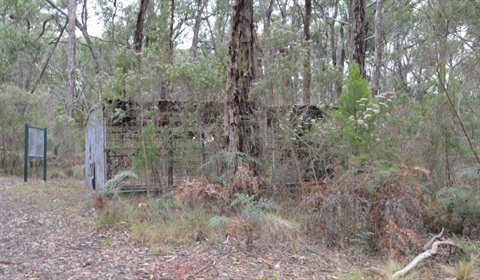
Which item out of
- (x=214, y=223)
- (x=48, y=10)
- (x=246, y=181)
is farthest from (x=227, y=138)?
(x=48, y=10)

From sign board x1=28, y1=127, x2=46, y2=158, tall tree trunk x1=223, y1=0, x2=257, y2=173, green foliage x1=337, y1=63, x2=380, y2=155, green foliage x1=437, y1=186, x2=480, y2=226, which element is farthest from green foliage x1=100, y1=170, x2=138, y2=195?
sign board x1=28, y1=127, x2=46, y2=158

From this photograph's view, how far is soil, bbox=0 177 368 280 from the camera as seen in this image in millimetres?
4586

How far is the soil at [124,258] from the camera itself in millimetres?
4586

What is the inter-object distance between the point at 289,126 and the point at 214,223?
2505mm

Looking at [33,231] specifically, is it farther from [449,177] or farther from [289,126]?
[449,177]

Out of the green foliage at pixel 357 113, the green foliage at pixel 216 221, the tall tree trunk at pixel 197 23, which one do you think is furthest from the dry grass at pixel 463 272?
the tall tree trunk at pixel 197 23

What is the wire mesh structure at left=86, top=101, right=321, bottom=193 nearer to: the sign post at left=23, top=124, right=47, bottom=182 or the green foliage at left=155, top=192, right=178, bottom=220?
the green foliage at left=155, top=192, right=178, bottom=220

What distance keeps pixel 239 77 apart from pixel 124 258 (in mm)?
4105

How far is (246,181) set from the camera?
6820mm

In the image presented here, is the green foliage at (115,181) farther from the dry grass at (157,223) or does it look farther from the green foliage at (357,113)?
the green foliage at (357,113)

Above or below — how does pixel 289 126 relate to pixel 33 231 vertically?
above

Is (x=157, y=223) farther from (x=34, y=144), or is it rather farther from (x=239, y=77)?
(x=34, y=144)

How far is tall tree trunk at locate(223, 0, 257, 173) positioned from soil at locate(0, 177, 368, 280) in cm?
232

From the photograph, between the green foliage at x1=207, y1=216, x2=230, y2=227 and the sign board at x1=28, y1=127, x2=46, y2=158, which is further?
the sign board at x1=28, y1=127, x2=46, y2=158
